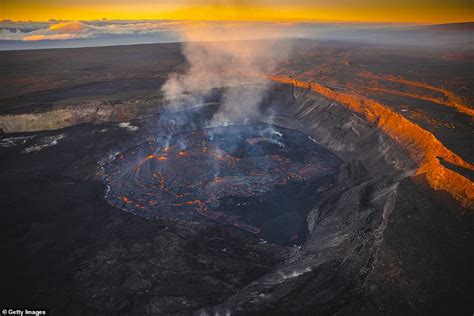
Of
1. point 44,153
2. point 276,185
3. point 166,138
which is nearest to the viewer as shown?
point 276,185

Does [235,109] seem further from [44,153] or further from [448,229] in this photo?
[448,229]

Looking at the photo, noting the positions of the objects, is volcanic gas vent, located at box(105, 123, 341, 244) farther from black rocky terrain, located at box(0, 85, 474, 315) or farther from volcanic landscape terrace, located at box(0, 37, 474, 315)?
black rocky terrain, located at box(0, 85, 474, 315)

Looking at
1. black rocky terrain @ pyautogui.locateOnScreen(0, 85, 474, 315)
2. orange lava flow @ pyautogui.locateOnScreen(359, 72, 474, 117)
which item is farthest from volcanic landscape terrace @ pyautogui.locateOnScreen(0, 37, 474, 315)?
orange lava flow @ pyautogui.locateOnScreen(359, 72, 474, 117)

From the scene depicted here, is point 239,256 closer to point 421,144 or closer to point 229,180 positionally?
point 229,180

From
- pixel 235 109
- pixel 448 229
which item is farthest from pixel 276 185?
pixel 235 109
